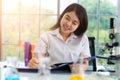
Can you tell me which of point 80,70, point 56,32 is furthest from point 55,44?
point 80,70

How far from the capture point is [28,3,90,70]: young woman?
2012mm

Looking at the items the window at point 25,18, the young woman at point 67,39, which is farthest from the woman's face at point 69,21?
the window at point 25,18

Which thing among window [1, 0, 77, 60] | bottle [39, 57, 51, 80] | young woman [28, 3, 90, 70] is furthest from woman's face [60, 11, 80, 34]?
window [1, 0, 77, 60]

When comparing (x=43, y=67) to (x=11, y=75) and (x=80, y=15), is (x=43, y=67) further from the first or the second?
(x=80, y=15)

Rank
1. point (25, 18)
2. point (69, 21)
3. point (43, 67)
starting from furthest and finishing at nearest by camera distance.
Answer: point (25, 18)
point (69, 21)
point (43, 67)

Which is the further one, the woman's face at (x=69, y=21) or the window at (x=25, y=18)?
the window at (x=25, y=18)

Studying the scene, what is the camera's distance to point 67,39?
82.4 inches

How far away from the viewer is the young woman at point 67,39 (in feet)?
6.60

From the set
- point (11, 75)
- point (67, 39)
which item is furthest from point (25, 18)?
point (11, 75)

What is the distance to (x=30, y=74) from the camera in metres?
1.64

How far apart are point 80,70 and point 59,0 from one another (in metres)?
2.36

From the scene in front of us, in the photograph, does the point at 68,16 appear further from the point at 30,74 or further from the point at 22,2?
the point at 22,2

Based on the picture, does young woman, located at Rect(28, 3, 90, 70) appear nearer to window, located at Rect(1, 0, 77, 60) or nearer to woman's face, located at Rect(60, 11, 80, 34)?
woman's face, located at Rect(60, 11, 80, 34)

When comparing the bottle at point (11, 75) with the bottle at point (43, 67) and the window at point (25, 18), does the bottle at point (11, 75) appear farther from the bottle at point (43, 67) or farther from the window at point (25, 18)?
the window at point (25, 18)
